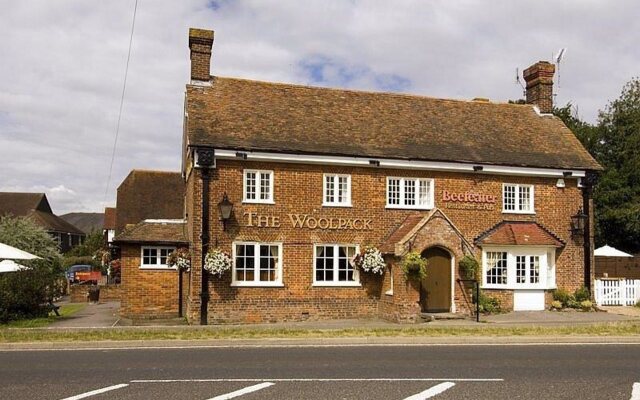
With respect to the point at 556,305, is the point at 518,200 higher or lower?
higher

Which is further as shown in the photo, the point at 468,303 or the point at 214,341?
the point at 468,303

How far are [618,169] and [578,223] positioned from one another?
2005 cm

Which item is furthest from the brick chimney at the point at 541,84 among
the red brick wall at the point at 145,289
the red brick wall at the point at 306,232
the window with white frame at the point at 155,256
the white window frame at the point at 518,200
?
the red brick wall at the point at 145,289

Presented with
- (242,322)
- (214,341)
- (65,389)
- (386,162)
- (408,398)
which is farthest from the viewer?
(386,162)

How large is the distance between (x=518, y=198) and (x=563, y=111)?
23.1 metres

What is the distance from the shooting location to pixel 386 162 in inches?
909

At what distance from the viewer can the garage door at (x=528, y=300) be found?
24.0 metres

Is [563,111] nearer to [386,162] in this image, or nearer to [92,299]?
[386,162]

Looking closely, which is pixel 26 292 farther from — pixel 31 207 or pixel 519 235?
pixel 31 207

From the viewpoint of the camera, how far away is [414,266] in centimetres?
2077

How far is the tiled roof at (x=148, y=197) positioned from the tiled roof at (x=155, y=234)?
17.1 meters

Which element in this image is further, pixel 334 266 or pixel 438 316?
pixel 334 266

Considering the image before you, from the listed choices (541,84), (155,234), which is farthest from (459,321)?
(541,84)

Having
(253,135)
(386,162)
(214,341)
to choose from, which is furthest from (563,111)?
(214,341)
